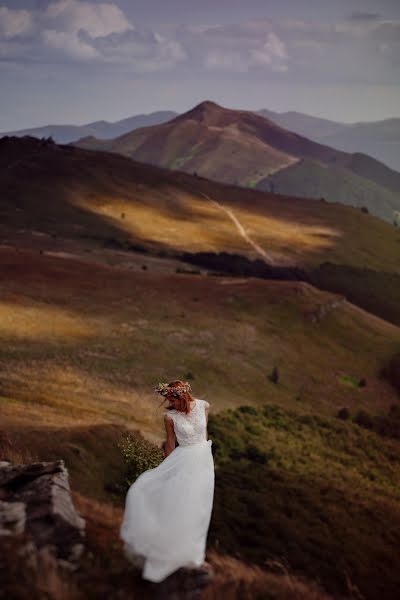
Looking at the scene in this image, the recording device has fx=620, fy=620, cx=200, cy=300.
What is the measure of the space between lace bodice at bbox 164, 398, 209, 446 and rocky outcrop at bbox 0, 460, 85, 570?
1979mm

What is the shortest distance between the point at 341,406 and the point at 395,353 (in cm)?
1708

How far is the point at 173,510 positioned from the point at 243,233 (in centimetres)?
13009

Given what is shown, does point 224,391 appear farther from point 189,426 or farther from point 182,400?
point 189,426

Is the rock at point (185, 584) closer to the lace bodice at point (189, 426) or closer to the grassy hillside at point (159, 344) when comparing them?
the lace bodice at point (189, 426)

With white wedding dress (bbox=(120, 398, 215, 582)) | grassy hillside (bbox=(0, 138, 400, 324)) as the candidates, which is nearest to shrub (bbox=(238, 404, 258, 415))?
white wedding dress (bbox=(120, 398, 215, 582))

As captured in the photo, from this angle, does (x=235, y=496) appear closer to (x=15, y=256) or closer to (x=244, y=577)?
(x=244, y=577)

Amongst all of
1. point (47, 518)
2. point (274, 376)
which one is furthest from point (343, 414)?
point (47, 518)

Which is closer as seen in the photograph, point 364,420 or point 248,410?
point 248,410

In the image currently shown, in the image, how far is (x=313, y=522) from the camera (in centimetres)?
2369

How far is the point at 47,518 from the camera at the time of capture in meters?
9.02

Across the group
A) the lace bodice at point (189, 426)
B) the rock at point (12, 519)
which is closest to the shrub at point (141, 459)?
the lace bodice at point (189, 426)

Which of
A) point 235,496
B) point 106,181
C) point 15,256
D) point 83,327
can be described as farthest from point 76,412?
point 106,181

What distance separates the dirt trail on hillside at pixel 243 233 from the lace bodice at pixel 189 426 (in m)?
104

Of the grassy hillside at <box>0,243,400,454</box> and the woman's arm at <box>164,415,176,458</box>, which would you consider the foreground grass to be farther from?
the woman's arm at <box>164,415,176,458</box>
